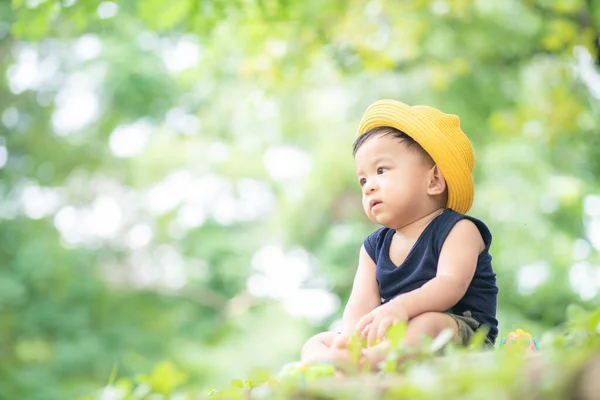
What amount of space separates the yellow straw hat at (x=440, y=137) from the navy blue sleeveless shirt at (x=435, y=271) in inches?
3.1

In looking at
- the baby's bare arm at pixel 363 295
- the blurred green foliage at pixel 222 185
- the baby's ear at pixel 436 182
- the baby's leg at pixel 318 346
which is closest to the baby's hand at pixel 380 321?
the baby's leg at pixel 318 346

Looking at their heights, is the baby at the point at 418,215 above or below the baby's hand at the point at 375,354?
above

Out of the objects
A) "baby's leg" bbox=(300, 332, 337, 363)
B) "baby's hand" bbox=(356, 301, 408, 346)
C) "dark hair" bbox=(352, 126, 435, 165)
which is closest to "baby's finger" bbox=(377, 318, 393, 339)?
"baby's hand" bbox=(356, 301, 408, 346)

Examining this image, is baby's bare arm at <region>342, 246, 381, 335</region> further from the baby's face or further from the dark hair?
the dark hair

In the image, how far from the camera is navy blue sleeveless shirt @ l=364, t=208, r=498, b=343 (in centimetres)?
180

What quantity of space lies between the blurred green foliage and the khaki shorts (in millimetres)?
4502

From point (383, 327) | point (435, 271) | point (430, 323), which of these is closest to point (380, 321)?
point (383, 327)

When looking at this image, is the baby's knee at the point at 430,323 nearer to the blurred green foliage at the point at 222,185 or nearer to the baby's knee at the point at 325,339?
the baby's knee at the point at 325,339

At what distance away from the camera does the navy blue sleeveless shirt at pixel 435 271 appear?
1.80 m

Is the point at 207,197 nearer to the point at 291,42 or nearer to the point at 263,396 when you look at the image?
the point at 291,42

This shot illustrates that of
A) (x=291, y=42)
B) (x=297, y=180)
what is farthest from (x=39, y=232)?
(x=291, y=42)

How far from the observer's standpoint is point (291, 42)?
536 cm

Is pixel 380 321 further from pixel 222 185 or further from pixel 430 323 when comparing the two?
pixel 222 185

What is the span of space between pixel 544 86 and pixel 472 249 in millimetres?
6058
